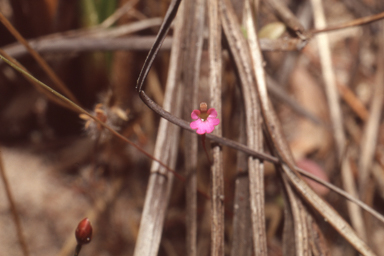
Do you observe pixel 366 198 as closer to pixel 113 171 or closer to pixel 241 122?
pixel 241 122

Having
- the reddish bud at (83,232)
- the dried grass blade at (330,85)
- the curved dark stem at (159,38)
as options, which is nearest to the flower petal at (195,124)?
the curved dark stem at (159,38)

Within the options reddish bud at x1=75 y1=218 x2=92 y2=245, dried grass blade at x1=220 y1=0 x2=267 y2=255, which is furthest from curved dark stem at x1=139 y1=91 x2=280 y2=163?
reddish bud at x1=75 y1=218 x2=92 y2=245

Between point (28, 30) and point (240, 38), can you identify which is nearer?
point (240, 38)

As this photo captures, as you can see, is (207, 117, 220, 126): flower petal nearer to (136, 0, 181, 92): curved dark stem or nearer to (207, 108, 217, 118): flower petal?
(207, 108, 217, 118): flower petal

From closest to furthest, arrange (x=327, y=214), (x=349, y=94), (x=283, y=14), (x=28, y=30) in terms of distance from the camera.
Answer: (x=327, y=214), (x=283, y=14), (x=28, y=30), (x=349, y=94)

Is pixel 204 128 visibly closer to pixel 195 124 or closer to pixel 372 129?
pixel 195 124

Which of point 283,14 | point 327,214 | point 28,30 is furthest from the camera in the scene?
point 28,30

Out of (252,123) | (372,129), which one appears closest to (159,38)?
(252,123)

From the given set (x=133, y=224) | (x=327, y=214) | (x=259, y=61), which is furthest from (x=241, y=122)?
(x=133, y=224)
